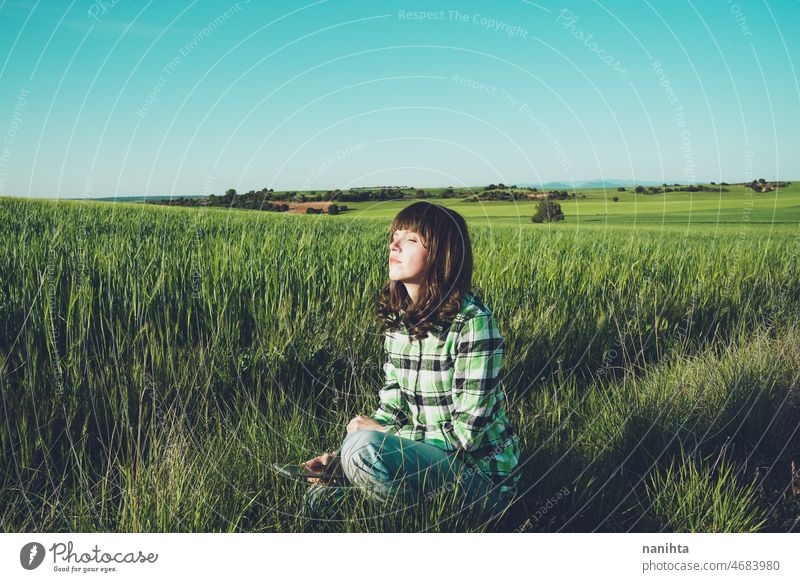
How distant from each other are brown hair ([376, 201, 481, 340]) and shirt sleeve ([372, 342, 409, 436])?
0.85 ft

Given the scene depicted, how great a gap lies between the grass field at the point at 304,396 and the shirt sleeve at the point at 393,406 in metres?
0.31

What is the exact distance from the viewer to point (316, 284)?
3621mm

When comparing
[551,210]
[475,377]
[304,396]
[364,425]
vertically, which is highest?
[551,210]

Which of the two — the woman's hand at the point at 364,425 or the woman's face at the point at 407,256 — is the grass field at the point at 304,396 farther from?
the woman's face at the point at 407,256

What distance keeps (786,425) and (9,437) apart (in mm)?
3713

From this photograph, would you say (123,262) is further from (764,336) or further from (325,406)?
(764,336)

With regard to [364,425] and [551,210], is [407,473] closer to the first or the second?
[364,425]

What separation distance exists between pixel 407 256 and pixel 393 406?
2.01ft

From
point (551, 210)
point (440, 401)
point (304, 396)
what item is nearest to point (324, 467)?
point (440, 401)

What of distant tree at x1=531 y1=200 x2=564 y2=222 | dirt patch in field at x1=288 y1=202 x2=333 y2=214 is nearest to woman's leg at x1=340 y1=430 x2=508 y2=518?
dirt patch in field at x1=288 y1=202 x2=333 y2=214

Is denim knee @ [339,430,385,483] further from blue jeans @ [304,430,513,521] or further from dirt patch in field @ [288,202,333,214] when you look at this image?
dirt patch in field @ [288,202,333,214]

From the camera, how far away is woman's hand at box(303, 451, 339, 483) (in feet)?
6.66

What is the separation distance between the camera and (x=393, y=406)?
2.26 m

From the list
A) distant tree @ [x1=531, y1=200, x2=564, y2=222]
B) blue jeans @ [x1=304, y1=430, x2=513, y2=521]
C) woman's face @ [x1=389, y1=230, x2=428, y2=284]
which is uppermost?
distant tree @ [x1=531, y1=200, x2=564, y2=222]
